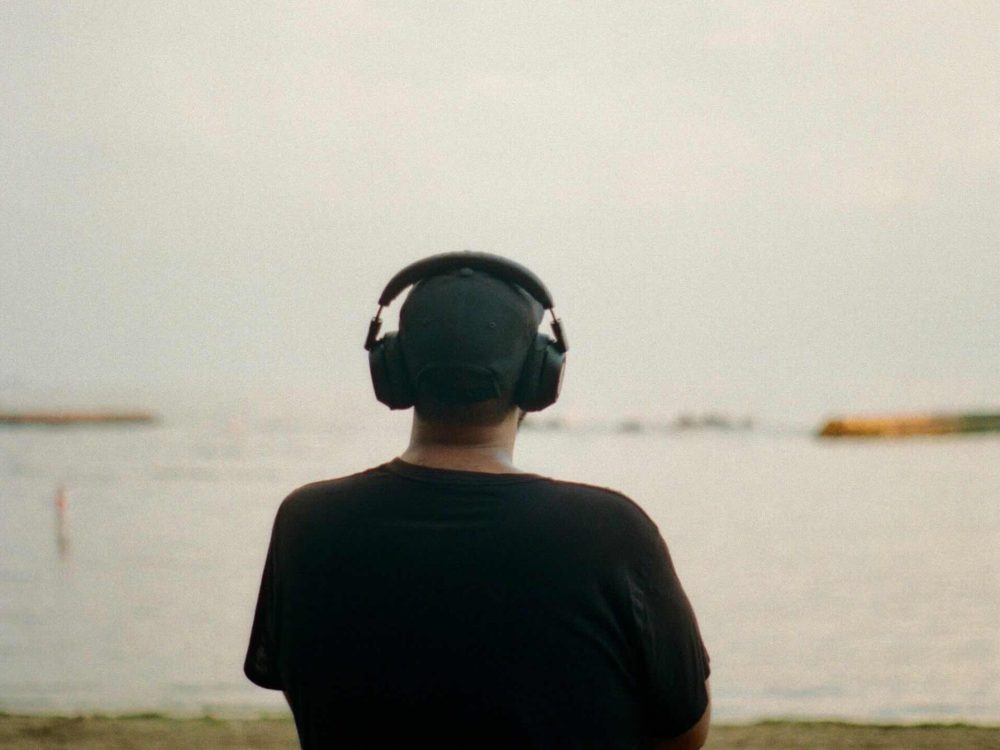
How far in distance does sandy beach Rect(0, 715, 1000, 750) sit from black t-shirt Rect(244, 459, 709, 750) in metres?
4.29

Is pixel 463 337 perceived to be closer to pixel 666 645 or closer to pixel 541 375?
pixel 541 375

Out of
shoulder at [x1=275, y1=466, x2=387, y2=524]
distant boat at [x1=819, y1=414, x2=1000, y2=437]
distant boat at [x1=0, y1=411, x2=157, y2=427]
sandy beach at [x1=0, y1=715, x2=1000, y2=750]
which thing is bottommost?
distant boat at [x1=0, y1=411, x2=157, y2=427]

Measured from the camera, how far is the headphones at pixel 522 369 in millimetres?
1840

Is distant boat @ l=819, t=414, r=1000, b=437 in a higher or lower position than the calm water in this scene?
lower

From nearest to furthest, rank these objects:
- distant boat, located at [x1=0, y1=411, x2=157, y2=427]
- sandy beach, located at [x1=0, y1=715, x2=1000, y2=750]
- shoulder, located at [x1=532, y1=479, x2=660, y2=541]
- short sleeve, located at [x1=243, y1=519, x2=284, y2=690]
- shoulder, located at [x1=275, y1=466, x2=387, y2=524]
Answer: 1. shoulder, located at [x1=532, y1=479, x2=660, y2=541]
2. shoulder, located at [x1=275, y1=466, x2=387, y2=524]
3. short sleeve, located at [x1=243, y1=519, x2=284, y2=690]
4. sandy beach, located at [x1=0, y1=715, x2=1000, y2=750]
5. distant boat, located at [x1=0, y1=411, x2=157, y2=427]

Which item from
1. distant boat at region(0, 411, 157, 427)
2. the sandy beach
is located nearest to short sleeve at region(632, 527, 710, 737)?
the sandy beach

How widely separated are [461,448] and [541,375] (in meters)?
0.23

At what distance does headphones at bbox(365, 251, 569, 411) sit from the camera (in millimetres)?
1840

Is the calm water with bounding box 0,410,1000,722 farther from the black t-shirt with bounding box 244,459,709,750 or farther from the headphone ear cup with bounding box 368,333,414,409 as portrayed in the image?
the black t-shirt with bounding box 244,459,709,750

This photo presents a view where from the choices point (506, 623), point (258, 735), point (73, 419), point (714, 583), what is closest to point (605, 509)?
point (506, 623)

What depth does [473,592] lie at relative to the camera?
1.66m

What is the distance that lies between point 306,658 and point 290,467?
5823 centimetres

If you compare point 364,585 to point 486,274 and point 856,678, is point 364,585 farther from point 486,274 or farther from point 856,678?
point 856,678

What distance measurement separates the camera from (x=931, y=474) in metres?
52.4
